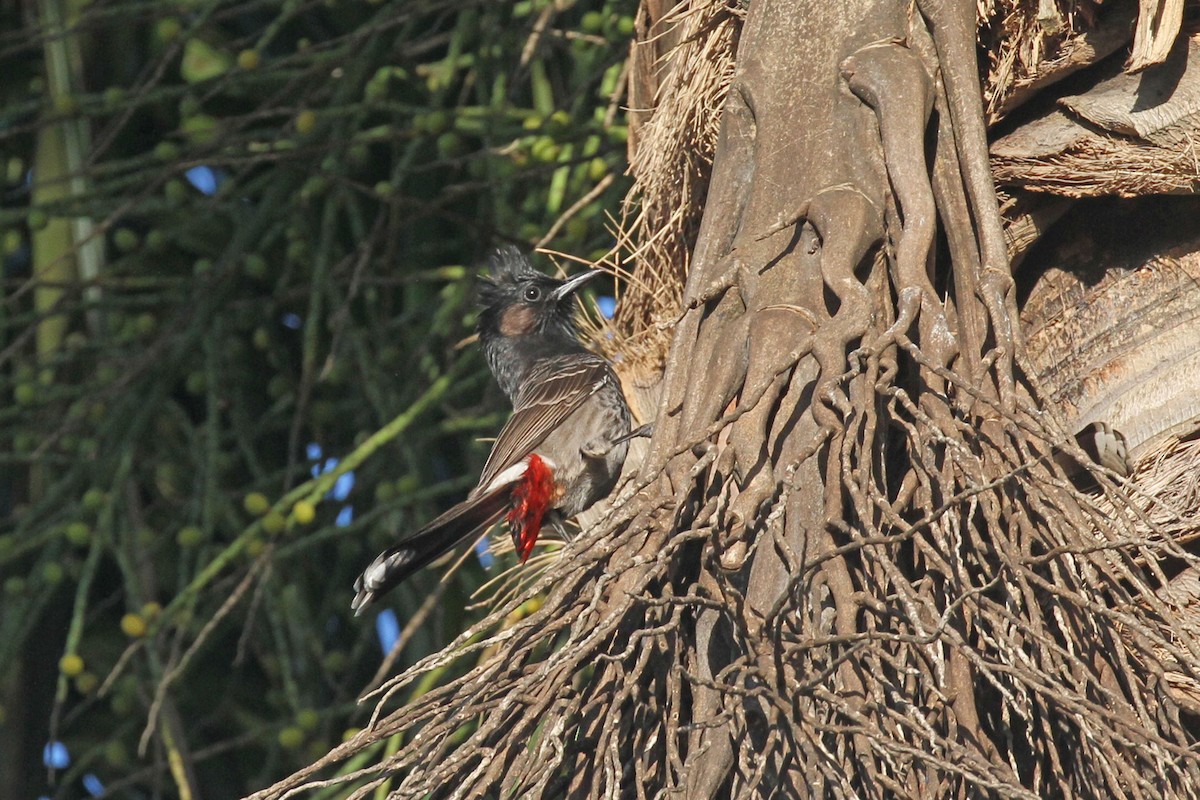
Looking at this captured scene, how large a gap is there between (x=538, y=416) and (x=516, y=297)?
517 mm

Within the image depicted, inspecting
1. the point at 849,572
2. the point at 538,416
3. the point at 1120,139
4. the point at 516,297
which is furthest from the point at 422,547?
the point at 1120,139

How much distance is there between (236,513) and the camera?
4770 millimetres

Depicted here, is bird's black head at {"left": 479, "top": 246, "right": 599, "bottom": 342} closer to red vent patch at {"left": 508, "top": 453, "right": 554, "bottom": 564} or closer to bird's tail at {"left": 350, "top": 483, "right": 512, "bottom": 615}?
red vent patch at {"left": 508, "top": 453, "right": 554, "bottom": 564}

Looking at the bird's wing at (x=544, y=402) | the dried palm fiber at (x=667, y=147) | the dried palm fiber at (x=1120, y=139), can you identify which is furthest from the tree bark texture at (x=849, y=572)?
the bird's wing at (x=544, y=402)

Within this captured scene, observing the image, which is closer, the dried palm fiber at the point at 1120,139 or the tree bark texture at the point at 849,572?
the tree bark texture at the point at 849,572

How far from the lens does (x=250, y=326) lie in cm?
505

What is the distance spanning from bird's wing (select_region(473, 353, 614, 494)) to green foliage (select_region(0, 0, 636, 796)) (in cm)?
15

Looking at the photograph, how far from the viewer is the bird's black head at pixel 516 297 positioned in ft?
16.3

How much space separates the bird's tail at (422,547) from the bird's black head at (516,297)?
73 cm

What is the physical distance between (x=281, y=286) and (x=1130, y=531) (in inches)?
122

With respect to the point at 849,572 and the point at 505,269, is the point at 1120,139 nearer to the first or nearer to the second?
the point at 849,572

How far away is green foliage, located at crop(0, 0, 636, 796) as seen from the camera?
4.52 m

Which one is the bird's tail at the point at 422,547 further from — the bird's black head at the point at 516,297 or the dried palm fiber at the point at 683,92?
the bird's black head at the point at 516,297

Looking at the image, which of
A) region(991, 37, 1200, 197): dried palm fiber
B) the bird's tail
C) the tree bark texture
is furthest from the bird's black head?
the tree bark texture
